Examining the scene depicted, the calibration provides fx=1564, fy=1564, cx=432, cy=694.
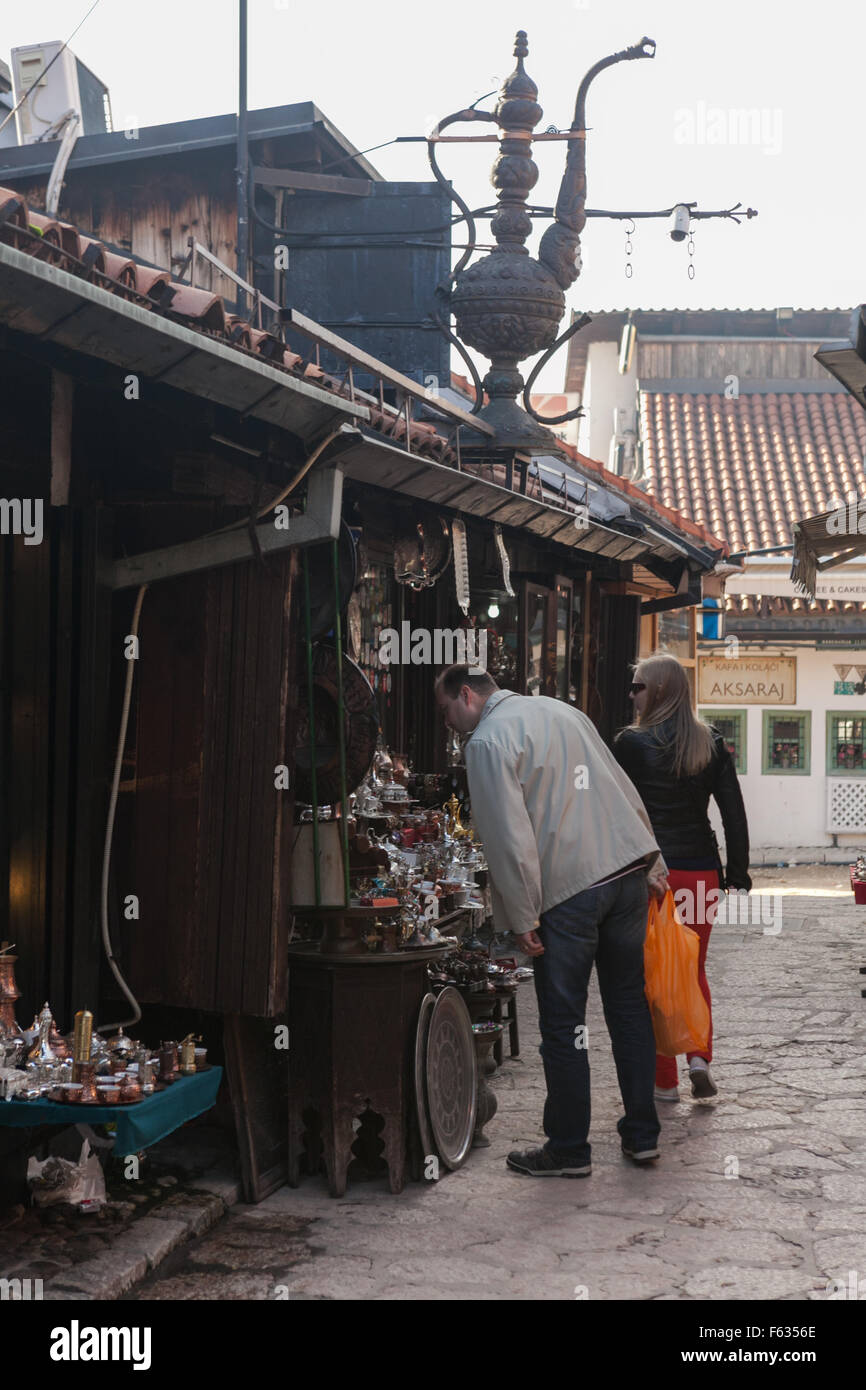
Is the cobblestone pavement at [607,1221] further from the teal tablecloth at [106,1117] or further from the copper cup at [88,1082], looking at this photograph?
the copper cup at [88,1082]

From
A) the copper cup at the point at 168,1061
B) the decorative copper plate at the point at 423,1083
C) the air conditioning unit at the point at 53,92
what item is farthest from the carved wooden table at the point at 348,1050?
the air conditioning unit at the point at 53,92

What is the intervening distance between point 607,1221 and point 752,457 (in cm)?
2265

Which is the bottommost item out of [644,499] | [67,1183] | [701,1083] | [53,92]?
[701,1083]

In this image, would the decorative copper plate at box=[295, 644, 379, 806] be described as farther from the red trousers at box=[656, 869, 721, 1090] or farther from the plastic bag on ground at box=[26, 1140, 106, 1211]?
the red trousers at box=[656, 869, 721, 1090]

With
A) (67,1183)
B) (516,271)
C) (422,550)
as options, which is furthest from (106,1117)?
(516,271)

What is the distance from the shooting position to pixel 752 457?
27.0 metres

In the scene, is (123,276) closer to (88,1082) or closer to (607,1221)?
(88,1082)

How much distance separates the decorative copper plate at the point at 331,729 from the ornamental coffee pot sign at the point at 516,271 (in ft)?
20.2

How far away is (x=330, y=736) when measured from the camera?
245 inches

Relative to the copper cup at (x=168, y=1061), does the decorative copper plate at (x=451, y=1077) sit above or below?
below

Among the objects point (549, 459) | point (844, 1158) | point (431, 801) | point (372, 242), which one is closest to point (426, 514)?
point (431, 801)

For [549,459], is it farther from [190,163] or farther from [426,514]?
[426,514]

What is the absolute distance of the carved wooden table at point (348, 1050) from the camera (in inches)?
240

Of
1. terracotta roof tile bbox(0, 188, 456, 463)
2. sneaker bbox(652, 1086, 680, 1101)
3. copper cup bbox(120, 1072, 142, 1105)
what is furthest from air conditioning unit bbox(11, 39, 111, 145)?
copper cup bbox(120, 1072, 142, 1105)
